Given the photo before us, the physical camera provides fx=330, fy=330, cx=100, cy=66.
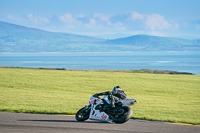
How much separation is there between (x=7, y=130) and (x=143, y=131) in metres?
4.25

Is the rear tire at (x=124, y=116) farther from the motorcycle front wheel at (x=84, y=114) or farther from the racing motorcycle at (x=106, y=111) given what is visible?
the motorcycle front wheel at (x=84, y=114)

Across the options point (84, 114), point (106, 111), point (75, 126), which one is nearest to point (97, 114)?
point (106, 111)

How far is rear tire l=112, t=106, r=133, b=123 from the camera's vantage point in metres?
11.0

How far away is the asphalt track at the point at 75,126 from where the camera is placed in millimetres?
10344

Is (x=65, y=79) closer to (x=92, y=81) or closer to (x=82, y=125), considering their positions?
(x=92, y=81)

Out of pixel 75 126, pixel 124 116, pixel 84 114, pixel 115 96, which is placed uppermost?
pixel 115 96

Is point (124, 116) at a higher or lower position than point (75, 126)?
higher

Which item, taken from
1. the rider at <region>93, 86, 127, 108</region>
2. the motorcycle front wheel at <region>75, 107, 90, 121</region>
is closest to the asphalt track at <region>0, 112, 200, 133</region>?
the motorcycle front wheel at <region>75, 107, 90, 121</region>

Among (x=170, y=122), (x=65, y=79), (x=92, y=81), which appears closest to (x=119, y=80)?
(x=92, y=81)

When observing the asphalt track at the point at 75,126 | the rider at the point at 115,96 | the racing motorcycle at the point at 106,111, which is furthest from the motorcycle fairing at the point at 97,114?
the rider at the point at 115,96

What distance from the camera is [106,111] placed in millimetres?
11703

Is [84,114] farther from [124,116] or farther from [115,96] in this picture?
[124,116]

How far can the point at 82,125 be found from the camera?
11.3m

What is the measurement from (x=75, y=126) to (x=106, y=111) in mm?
1290
